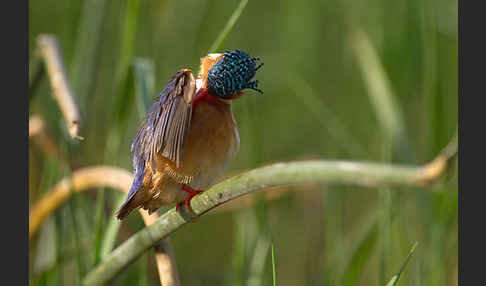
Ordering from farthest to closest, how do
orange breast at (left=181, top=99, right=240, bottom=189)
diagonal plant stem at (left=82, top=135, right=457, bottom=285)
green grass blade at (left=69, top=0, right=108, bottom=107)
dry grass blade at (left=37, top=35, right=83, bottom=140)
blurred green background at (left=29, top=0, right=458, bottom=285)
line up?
green grass blade at (left=69, top=0, right=108, bottom=107)
blurred green background at (left=29, top=0, right=458, bottom=285)
orange breast at (left=181, top=99, right=240, bottom=189)
dry grass blade at (left=37, top=35, right=83, bottom=140)
diagonal plant stem at (left=82, top=135, right=457, bottom=285)

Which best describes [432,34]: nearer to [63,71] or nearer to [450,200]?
[450,200]

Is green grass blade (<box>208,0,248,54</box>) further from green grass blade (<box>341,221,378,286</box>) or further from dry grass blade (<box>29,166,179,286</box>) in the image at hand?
green grass blade (<box>341,221,378,286</box>)

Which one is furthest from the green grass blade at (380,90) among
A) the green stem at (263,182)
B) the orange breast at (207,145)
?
the green stem at (263,182)

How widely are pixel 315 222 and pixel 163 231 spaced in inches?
78.6

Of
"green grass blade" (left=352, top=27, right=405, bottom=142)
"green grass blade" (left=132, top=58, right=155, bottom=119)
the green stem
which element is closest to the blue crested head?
the green stem

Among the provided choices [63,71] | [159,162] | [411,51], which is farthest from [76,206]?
[411,51]

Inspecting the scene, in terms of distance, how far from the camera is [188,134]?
1225 millimetres

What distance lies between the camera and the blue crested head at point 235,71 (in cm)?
97

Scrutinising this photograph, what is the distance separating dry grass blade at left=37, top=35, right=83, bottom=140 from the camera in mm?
1112

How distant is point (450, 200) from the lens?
1.83 metres

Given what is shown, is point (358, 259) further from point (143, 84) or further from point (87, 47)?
point (87, 47)

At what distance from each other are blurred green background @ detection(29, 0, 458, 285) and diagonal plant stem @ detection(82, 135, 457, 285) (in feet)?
0.46

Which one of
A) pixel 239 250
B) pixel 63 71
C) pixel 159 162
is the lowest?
pixel 239 250

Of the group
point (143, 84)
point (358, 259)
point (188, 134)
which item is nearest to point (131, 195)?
point (188, 134)
